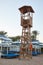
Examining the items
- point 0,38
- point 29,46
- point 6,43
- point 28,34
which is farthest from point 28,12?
point 0,38

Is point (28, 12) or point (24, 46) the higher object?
point (28, 12)

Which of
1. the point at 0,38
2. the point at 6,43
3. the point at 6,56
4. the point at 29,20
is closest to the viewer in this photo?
the point at 29,20

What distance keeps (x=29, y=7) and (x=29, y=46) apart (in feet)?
17.9

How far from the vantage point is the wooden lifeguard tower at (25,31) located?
77.4 ft

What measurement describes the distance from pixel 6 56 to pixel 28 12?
718cm

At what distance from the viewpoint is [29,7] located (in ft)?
78.5

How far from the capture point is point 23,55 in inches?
935

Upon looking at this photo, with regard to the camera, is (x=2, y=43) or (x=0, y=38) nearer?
(x=2, y=43)

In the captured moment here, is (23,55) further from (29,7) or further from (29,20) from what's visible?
(29,7)

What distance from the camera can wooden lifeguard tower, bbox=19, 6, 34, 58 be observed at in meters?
23.6

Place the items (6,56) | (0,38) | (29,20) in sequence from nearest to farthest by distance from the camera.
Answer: (29,20) < (6,56) < (0,38)

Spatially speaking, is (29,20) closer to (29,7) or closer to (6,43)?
(29,7)

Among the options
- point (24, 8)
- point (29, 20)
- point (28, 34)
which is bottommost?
point (28, 34)

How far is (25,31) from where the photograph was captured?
79.7 feet
